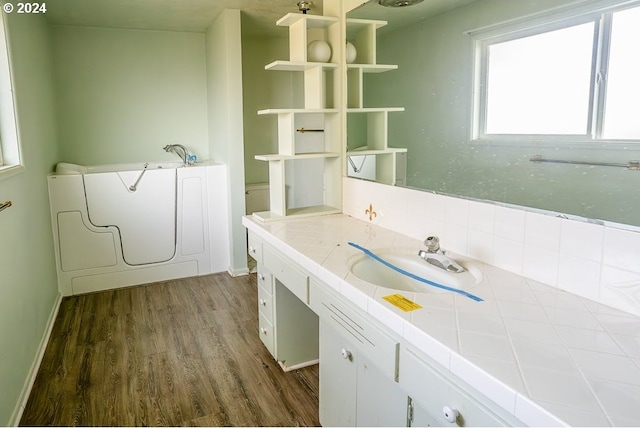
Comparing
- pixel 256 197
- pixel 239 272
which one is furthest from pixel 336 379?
pixel 256 197

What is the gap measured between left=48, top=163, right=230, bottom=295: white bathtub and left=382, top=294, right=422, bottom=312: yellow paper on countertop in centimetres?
293

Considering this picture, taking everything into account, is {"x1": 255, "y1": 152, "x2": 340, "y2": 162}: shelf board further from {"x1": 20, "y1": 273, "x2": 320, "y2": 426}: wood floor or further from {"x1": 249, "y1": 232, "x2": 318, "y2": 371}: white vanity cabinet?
{"x1": 20, "y1": 273, "x2": 320, "y2": 426}: wood floor

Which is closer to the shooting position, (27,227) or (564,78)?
(564,78)

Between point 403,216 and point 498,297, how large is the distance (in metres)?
0.84

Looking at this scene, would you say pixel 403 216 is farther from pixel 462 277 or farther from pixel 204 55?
pixel 204 55

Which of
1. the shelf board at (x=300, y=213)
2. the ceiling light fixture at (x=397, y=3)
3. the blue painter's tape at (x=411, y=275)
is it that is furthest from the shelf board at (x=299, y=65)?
the blue painter's tape at (x=411, y=275)

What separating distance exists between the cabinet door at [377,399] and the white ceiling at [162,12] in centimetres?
281

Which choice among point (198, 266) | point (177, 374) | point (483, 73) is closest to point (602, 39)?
point (483, 73)

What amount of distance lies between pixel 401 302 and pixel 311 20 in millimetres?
1807

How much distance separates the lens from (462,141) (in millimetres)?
1807

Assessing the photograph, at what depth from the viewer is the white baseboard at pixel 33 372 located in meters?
2.04

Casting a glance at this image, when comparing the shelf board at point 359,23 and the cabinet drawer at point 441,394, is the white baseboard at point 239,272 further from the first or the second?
the cabinet drawer at point 441,394

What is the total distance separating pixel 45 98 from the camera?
3592mm

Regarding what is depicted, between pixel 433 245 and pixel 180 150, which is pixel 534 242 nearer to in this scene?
pixel 433 245
